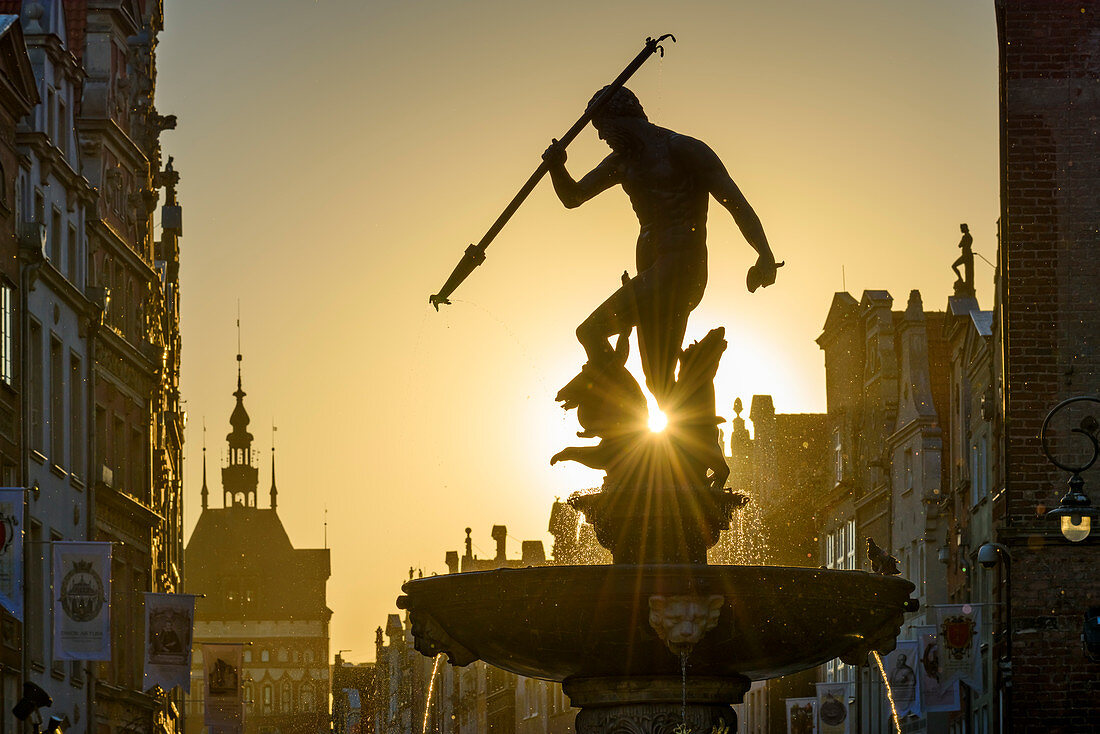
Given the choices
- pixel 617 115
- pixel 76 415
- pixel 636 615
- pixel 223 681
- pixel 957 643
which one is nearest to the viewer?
pixel 636 615

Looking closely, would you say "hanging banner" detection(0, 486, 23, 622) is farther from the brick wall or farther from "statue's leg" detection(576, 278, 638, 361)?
"statue's leg" detection(576, 278, 638, 361)

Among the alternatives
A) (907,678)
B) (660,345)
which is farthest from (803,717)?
(660,345)

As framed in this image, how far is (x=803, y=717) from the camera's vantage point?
60.1m

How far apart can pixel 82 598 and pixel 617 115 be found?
22.2 metres

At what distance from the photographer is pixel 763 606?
1275cm

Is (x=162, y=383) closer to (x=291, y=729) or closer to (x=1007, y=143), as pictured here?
(x=1007, y=143)

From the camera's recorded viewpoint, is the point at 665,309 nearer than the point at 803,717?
Yes

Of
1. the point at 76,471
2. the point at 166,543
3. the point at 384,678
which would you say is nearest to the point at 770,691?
the point at 166,543

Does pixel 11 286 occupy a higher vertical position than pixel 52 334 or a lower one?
higher

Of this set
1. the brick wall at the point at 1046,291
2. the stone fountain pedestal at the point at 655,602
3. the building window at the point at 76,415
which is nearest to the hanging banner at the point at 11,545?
the brick wall at the point at 1046,291

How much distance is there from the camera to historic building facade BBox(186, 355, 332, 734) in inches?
7579

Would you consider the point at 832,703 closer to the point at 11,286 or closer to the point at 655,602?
the point at 11,286

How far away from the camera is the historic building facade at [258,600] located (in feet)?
632

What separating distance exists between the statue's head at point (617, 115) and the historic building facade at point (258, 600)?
580ft
